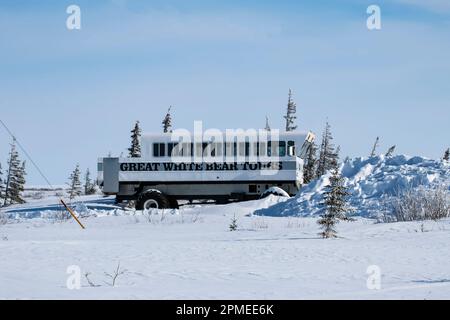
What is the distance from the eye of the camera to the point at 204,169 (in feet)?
74.5

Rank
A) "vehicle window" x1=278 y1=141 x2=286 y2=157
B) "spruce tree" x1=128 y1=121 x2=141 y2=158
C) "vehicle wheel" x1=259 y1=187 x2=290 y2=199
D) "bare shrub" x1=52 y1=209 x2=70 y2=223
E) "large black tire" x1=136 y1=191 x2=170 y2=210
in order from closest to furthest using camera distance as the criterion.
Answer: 1. "bare shrub" x1=52 y1=209 x2=70 y2=223
2. "vehicle wheel" x1=259 y1=187 x2=290 y2=199
3. "large black tire" x1=136 y1=191 x2=170 y2=210
4. "vehicle window" x1=278 y1=141 x2=286 y2=157
5. "spruce tree" x1=128 y1=121 x2=141 y2=158

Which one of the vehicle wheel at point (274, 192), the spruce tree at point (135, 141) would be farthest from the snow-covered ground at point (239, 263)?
the spruce tree at point (135, 141)

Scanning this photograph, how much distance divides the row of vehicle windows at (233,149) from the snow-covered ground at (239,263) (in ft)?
25.1

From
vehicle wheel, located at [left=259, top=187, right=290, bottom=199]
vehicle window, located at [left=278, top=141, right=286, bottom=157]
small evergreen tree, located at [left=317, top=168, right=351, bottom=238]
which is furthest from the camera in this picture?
vehicle window, located at [left=278, top=141, right=286, bottom=157]

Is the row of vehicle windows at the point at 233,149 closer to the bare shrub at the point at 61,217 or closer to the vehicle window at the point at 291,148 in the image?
the vehicle window at the point at 291,148

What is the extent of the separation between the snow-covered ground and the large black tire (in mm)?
7097

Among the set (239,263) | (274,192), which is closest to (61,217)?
(274,192)

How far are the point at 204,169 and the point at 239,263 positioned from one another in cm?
1385

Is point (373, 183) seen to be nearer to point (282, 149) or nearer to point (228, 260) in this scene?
point (282, 149)

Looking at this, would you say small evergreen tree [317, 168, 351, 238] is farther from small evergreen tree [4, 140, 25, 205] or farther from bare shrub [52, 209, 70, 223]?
small evergreen tree [4, 140, 25, 205]

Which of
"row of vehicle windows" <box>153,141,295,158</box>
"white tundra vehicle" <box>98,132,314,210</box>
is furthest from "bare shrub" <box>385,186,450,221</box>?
"row of vehicle windows" <box>153,141,295,158</box>

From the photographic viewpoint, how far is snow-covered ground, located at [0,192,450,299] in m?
6.43

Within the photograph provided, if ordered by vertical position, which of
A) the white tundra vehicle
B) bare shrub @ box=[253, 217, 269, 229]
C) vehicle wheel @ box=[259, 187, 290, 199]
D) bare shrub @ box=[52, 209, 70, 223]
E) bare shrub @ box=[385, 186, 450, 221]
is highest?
the white tundra vehicle
